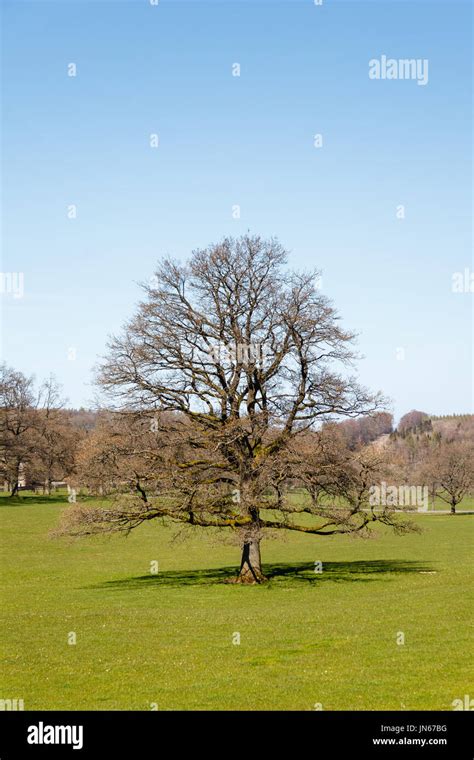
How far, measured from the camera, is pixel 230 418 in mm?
35344

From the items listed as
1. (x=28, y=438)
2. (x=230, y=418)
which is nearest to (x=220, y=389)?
(x=230, y=418)

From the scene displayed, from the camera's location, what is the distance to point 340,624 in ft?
89.0

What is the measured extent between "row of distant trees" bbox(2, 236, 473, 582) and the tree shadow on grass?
19.9 ft

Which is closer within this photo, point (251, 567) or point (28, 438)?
point (251, 567)

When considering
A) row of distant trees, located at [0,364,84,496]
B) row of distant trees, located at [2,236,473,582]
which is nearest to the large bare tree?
row of distant trees, located at [2,236,473,582]

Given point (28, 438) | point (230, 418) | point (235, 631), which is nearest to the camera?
point (235, 631)

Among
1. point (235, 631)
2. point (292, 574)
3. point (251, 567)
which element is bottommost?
point (292, 574)

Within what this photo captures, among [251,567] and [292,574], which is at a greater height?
[251,567]

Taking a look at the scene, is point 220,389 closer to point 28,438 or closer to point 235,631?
point 235,631

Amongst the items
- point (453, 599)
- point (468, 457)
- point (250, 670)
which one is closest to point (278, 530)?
point (453, 599)

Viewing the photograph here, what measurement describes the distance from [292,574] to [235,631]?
56.2 feet

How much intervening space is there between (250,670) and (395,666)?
3412mm

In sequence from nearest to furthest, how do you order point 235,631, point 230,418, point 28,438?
1. point 235,631
2. point 230,418
3. point 28,438

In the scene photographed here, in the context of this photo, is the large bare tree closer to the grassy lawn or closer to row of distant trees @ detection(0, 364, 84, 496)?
the grassy lawn
